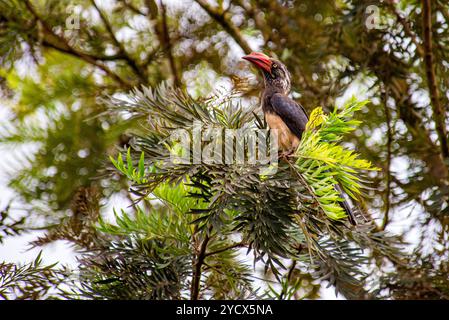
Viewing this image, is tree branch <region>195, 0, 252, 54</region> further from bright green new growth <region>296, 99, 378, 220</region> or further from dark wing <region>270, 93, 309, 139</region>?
bright green new growth <region>296, 99, 378, 220</region>

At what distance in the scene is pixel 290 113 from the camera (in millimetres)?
3201

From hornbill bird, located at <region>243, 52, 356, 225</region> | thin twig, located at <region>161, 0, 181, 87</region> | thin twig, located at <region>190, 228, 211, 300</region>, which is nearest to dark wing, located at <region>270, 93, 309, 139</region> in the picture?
hornbill bird, located at <region>243, 52, 356, 225</region>

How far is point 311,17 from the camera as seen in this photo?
4.00 m

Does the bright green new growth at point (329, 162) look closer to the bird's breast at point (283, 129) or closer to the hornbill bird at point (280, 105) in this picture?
the hornbill bird at point (280, 105)

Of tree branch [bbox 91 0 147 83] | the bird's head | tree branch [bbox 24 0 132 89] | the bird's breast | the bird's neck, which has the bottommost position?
the bird's breast

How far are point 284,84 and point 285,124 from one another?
1.60 feet

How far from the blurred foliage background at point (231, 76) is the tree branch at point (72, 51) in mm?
11

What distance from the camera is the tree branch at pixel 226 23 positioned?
391 cm

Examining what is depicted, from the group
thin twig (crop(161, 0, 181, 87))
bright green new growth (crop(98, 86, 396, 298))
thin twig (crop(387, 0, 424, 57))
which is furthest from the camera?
thin twig (crop(161, 0, 181, 87))

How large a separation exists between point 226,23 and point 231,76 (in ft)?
1.60

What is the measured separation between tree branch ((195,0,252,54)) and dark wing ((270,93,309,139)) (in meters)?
0.71

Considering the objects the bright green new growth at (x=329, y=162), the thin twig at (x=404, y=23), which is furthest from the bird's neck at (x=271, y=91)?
the bright green new growth at (x=329, y=162)

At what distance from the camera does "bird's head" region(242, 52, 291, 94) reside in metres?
3.42
